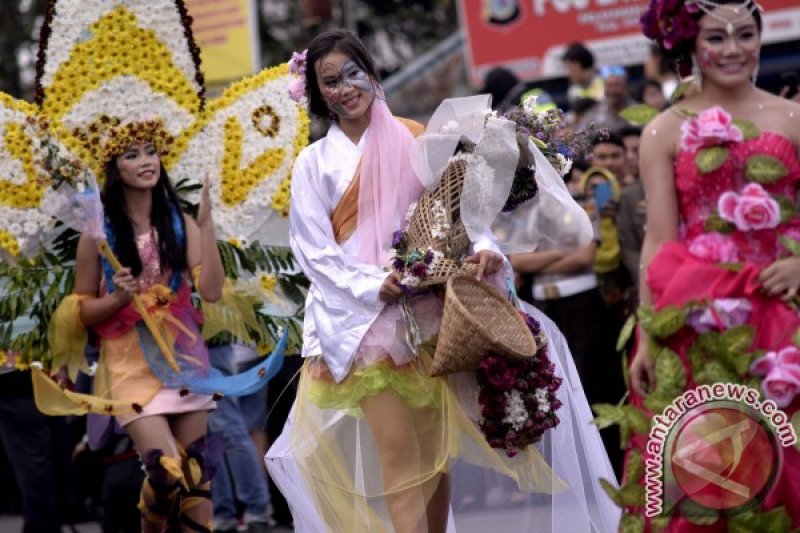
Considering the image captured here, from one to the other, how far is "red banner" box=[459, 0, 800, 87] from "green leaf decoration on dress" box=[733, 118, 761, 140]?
10.0m

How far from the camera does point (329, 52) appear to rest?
685cm

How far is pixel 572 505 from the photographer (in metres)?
6.77

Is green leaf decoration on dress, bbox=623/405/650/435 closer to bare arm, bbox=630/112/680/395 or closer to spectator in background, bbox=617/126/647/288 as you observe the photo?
bare arm, bbox=630/112/680/395

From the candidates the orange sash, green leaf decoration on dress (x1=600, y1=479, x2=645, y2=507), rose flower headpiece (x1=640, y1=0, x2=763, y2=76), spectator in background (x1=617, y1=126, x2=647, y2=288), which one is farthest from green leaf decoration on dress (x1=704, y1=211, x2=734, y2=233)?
spectator in background (x1=617, y1=126, x2=647, y2=288)

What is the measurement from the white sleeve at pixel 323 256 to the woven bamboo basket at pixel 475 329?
343 millimetres

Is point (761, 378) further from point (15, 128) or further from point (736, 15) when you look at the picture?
point (15, 128)

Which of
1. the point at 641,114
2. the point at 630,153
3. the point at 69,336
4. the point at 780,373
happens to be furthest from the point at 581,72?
the point at 780,373

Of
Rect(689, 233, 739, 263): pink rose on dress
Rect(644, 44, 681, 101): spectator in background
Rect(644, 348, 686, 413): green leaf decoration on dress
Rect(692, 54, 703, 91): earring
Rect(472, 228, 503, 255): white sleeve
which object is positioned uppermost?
Rect(692, 54, 703, 91): earring

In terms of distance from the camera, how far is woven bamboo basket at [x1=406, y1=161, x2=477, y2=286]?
6.57 metres

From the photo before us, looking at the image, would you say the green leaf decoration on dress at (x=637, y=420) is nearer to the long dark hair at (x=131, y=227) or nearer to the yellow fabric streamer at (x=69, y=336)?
the long dark hair at (x=131, y=227)

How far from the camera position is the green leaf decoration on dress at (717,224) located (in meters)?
5.43

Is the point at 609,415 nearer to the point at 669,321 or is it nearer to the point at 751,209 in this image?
the point at 669,321

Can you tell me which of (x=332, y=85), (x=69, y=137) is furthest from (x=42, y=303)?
(x=332, y=85)

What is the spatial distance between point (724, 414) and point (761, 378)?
0.16 m
